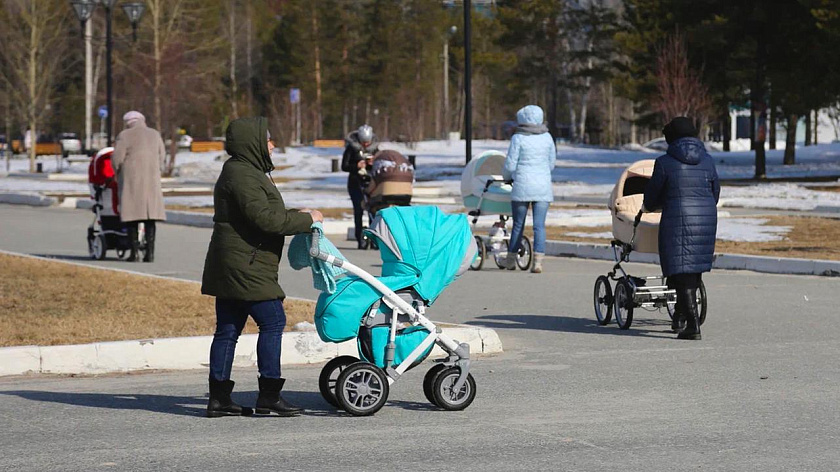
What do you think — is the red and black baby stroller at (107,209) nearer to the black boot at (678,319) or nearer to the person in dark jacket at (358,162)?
the person in dark jacket at (358,162)

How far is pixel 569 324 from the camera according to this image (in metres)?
12.6

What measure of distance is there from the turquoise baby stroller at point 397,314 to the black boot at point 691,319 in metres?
3.46

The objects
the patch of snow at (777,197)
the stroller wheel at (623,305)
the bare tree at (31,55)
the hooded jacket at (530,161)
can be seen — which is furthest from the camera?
the bare tree at (31,55)

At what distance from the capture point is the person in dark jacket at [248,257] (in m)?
7.94

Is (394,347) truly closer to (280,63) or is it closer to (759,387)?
(759,387)

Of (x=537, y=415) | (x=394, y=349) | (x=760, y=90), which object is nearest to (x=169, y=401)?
(x=394, y=349)

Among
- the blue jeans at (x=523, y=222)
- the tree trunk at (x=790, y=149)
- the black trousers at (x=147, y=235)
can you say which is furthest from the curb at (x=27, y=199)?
the tree trunk at (x=790, y=149)

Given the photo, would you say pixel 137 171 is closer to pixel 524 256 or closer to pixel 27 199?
pixel 524 256

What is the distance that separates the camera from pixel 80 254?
20.6 metres

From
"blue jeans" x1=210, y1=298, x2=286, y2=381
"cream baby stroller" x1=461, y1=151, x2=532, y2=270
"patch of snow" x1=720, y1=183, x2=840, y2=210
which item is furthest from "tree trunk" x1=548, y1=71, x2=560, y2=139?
"blue jeans" x1=210, y1=298, x2=286, y2=381

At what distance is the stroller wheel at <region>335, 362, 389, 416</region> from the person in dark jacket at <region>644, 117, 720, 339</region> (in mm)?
3977

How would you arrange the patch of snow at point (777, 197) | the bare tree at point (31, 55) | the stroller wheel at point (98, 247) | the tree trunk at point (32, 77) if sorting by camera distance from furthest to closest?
the bare tree at point (31, 55)
the tree trunk at point (32, 77)
the patch of snow at point (777, 197)
the stroller wheel at point (98, 247)

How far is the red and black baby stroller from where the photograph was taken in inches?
755

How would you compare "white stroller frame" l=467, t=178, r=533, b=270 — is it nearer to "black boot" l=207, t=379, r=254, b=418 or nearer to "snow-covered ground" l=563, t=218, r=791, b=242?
"snow-covered ground" l=563, t=218, r=791, b=242
